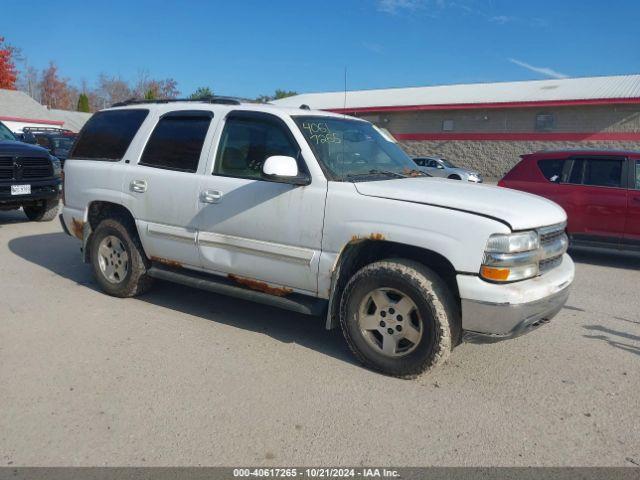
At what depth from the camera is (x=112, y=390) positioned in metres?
3.63

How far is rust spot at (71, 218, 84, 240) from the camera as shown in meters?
5.84

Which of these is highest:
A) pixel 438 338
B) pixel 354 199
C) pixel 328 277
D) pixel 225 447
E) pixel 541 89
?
pixel 541 89

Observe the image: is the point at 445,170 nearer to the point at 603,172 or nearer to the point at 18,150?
the point at 603,172

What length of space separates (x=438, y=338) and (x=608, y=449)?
45.1 inches

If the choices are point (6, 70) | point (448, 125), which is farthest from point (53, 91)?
point (448, 125)

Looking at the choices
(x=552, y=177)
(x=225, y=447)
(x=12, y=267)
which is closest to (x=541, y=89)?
(x=552, y=177)

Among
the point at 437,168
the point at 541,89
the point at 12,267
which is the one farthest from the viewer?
the point at 541,89

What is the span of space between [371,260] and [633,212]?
5511mm

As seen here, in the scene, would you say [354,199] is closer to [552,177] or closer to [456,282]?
[456,282]

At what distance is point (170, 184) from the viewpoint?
196 inches

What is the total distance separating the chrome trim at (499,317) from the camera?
351 cm

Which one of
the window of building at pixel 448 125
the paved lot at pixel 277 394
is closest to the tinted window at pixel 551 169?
the paved lot at pixel 277 394

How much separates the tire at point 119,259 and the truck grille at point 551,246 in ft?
12.1

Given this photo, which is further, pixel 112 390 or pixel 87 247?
pixel 87 247
